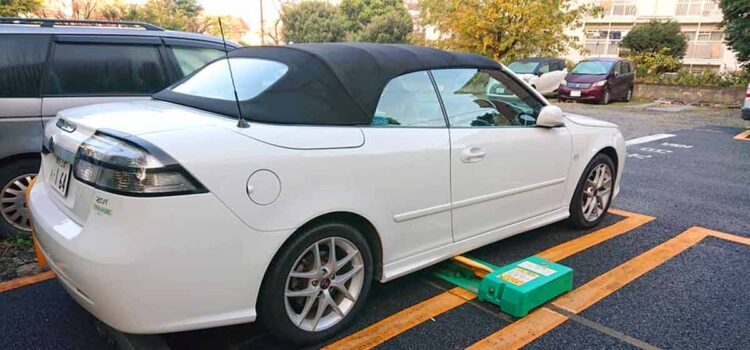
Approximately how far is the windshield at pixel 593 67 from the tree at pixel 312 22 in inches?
1286

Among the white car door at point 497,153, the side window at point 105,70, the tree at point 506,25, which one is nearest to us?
the white car door at point 497,153

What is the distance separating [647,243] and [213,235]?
3.38 m

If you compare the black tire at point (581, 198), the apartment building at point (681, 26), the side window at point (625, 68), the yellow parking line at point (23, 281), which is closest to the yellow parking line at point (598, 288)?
the black tire at point (581, 198)

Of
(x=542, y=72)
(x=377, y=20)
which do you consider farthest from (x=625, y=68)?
(x=377, y=20)

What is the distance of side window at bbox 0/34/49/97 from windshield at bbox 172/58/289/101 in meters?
1.44

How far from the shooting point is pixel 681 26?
29.2 m

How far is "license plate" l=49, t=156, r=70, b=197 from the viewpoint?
2227 mm

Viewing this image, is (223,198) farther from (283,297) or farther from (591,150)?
(591,150)

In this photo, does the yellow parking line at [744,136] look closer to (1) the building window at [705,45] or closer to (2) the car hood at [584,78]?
(2) the car hood at [584,78]

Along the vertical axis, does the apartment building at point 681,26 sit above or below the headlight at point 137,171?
above

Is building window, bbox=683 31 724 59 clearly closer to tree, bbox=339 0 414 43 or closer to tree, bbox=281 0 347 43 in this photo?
tree, bbox=339 0 414 43

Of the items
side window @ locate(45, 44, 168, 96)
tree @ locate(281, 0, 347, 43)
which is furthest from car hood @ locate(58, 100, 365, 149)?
tree @ locate(281, 0, 347, 43)

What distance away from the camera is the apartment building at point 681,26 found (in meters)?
27.8

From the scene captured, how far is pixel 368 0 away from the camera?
167ft
